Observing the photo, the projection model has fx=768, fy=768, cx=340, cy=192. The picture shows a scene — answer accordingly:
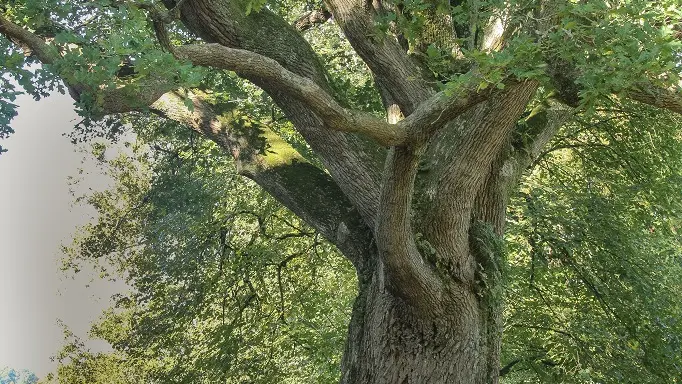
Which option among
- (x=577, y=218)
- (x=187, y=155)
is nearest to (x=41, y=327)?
(x=187, y=155)

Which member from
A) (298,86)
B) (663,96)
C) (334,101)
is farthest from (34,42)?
(663,96)

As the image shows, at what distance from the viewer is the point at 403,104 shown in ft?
19.4

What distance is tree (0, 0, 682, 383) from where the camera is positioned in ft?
11.7

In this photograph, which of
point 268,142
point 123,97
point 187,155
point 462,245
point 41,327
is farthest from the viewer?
point 41,327

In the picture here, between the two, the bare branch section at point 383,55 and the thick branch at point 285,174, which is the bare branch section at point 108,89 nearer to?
the thick branch at point 285,174

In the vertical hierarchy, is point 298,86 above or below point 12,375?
below

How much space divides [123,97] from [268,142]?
99.9 inches

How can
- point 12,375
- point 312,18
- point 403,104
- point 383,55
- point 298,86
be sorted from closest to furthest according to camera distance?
point 298,86 → point 383,55 → point 403,104 → point 312,18 → point 12,375

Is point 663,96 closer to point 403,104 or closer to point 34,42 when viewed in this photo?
point 403,104

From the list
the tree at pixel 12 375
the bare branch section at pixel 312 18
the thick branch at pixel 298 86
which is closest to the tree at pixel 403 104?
the thick branch at pixel 298 86

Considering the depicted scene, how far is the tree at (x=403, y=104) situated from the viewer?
3562 mm

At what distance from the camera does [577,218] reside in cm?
823

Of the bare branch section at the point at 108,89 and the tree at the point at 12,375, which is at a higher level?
the tree at the point at 12,375

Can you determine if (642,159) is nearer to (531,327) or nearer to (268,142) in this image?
(531,327)
